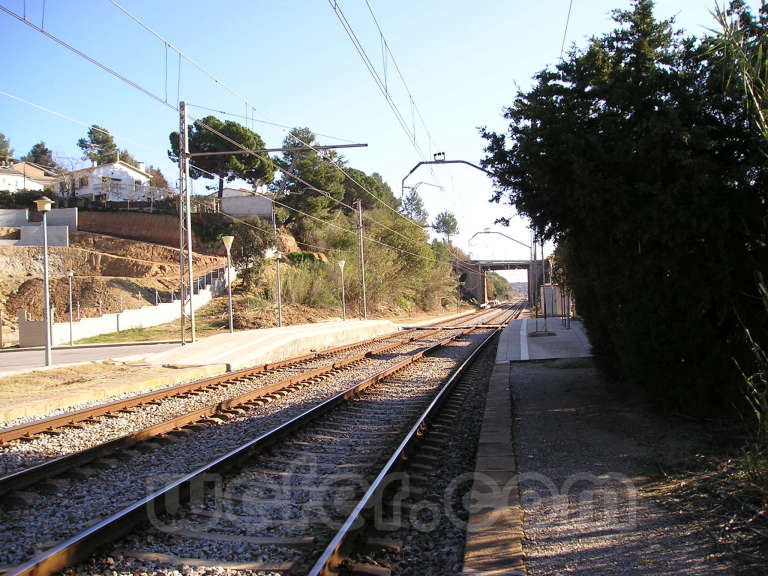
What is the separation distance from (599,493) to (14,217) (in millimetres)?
56846

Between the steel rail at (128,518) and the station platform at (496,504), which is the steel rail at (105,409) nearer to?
the steel rail at (128,518)

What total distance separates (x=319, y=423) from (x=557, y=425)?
3.25 meters

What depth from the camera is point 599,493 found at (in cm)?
522

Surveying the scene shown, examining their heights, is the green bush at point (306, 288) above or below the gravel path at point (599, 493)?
above

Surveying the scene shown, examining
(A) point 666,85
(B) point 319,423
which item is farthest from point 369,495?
(A) point 666,85

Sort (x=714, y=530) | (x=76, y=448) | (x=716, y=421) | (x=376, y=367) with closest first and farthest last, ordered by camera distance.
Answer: (x=714, y=530) < (x=716, y=421) < (x=76, y=448) < (x=376, y=367)

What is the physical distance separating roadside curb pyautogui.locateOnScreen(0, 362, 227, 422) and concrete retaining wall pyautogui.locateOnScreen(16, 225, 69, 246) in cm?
3655

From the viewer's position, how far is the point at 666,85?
695cm

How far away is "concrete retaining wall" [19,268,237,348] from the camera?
1129 inches

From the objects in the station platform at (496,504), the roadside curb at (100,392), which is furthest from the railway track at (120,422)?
the station platform at (496,504)

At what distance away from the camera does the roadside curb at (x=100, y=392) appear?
32.6 ft

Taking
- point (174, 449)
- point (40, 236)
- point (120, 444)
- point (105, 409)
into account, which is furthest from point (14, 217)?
point (174, 449)

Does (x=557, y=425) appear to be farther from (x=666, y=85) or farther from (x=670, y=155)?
(x=666, y=85)

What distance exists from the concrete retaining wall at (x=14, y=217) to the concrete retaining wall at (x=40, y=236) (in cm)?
335
